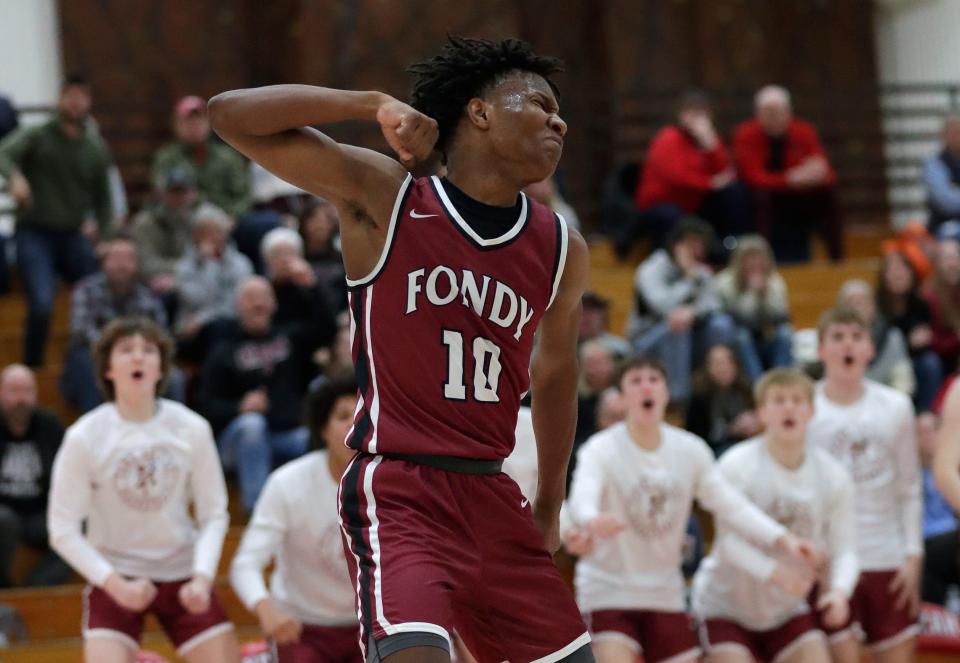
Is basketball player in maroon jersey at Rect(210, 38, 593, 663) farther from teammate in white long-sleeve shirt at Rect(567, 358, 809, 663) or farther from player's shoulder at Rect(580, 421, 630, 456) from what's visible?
A: player's shoulder at Rect(580, 421, 630, 456)

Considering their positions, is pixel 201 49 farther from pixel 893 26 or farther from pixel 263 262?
pixel 893 26

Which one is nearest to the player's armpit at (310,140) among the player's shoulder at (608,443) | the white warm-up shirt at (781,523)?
the player's shoulder at (608,443)

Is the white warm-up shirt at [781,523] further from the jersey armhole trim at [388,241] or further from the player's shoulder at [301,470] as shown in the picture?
the jersey armhole trim at [388,241]

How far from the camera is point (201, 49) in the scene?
14.1 meters

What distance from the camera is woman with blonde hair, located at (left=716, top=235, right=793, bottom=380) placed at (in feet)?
32.7

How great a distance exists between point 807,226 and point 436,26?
4.04 meters

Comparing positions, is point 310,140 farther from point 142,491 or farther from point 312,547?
point 312,547

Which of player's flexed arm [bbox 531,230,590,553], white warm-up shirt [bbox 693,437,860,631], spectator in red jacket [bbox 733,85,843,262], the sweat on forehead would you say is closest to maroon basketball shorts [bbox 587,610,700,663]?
white warm-up shirt [bbox 693,437,860,631]

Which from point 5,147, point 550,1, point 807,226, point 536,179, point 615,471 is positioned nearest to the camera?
point 536,179

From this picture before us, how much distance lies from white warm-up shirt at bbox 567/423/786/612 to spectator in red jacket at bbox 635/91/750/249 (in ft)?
16.3

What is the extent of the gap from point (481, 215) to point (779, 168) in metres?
8.40

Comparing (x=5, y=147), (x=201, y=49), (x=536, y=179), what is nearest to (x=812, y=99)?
(x=201, y=49)

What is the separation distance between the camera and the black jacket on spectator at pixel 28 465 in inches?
315

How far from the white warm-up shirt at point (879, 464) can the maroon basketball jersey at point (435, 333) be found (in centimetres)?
358
